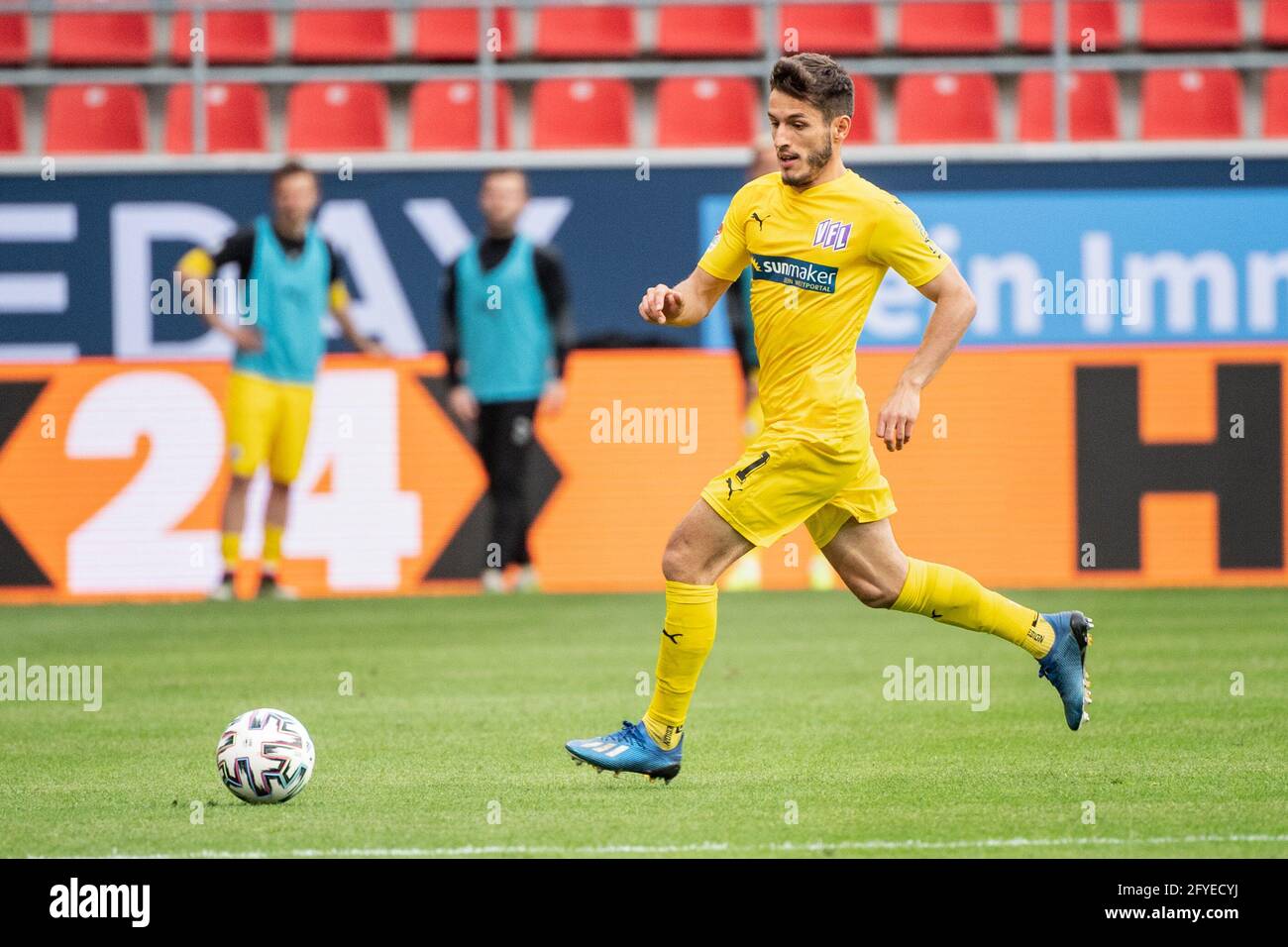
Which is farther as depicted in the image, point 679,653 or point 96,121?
point 96,121

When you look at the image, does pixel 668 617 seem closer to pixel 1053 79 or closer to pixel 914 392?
pixel 914 392

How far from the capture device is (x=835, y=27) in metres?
16.9

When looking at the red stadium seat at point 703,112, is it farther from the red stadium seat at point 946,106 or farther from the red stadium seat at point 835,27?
the red stadium seat at point 946,106

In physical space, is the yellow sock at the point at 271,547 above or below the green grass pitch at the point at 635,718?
above

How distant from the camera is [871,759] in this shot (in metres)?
7.23

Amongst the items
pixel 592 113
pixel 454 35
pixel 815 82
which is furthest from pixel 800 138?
pixel 454 35

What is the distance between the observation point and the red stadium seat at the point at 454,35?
16938mm

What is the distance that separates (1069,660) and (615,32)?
10927mm

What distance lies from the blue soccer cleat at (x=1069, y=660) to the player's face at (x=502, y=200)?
26.0 feet

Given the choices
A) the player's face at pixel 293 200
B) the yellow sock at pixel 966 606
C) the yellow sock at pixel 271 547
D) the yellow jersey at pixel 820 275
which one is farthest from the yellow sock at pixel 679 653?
the player's face at pixel 293 200

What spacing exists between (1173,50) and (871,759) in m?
11.4

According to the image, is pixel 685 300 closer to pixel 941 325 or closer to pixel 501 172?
pixel 941 325

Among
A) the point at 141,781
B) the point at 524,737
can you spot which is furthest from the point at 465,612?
the point at 141,781

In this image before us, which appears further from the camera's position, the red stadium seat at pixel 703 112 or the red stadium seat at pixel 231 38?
the red stadium seat at pixel 231 38
